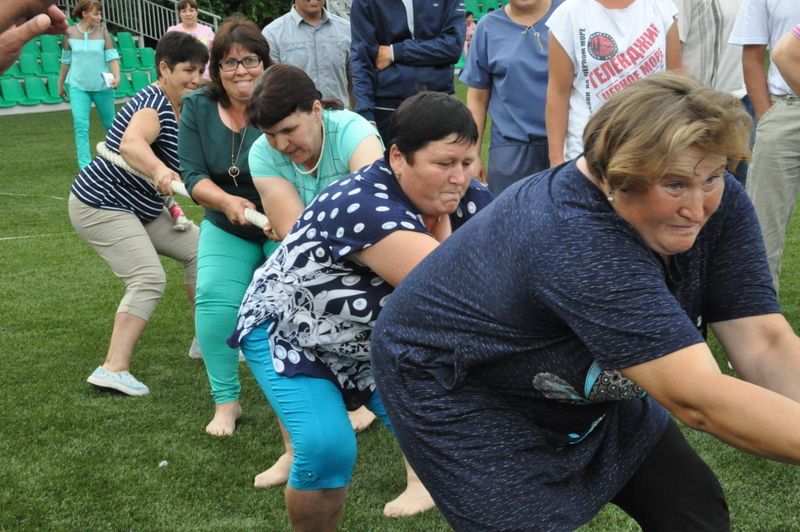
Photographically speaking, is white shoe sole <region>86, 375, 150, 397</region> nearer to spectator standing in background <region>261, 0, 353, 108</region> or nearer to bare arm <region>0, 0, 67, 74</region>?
spectator standing in background <region>261, 0, 353, 108</region>

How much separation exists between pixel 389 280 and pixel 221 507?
5.71 ft

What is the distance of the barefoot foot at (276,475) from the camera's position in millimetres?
4414

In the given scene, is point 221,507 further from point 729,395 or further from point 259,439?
point 729,395

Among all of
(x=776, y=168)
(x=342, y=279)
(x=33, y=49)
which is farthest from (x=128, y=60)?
(x=342, y=279)

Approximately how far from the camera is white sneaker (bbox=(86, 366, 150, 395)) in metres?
5.62

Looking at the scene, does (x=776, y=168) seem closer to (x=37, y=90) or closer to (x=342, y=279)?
(x=342, y=279)

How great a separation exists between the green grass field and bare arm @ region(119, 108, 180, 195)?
118cm

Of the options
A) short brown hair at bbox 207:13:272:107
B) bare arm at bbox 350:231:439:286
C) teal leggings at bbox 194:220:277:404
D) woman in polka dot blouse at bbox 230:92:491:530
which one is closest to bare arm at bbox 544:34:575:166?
short brown hair at bbox 207:13:272:107

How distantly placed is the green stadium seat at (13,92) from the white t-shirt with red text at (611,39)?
20.8m

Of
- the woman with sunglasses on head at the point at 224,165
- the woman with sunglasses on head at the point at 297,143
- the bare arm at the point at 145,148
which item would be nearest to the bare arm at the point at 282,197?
the woman with sunglasses on head at the point at 297,143

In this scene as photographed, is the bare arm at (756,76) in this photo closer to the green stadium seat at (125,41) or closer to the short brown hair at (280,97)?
the short brown hair at (280,97)

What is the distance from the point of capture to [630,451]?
2.62 meters

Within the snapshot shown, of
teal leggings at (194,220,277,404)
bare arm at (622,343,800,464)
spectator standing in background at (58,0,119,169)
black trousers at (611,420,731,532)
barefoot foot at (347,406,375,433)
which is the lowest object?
spectator standing in background at (58,0,119,169)

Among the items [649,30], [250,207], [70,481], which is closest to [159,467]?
[70,481]
